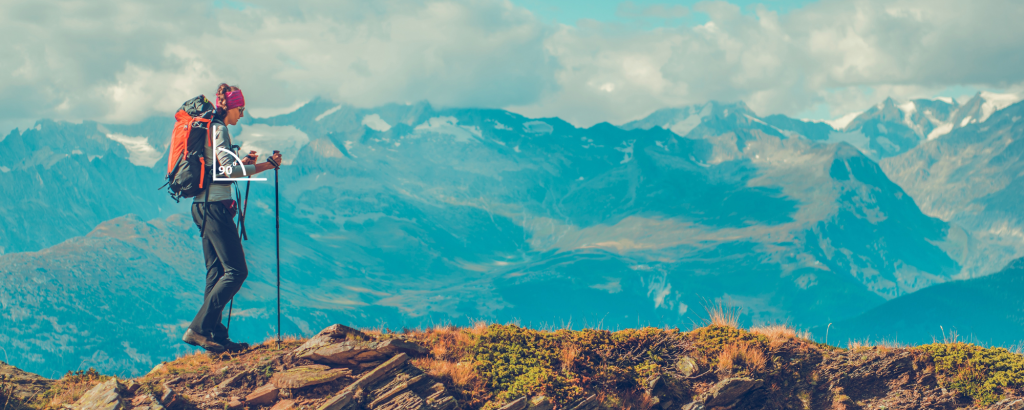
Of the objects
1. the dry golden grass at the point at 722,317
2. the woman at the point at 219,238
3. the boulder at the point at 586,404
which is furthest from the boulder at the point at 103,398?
the dry golden grass at the point at 722,317

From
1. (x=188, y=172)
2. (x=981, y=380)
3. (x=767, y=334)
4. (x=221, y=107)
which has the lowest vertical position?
(x=981, y=380)

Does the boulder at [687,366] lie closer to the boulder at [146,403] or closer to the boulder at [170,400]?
the boulder at [170,400]

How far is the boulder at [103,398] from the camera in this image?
12578 mm

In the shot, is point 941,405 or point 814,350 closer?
point 941,405

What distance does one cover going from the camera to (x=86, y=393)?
13.3m

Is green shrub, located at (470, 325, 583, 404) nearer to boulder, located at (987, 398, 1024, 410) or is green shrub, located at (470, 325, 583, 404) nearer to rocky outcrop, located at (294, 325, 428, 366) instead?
rocky outcrop, located at (294, 325, 428, 366)

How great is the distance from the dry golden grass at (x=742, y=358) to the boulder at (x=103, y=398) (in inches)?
433

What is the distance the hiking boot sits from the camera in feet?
48.7

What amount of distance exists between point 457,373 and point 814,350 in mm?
7753

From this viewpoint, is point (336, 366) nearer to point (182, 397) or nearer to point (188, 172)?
point (182, 397)

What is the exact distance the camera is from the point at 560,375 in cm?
1447

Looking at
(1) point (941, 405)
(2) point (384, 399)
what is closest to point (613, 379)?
(2) point (384, 399)

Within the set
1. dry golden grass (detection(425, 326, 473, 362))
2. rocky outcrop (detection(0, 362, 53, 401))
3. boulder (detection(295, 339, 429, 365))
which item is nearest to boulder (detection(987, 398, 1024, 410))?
dry golden grass (detection(425, 326, 473, 362))

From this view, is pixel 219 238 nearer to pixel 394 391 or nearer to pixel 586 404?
pixel 394 391
